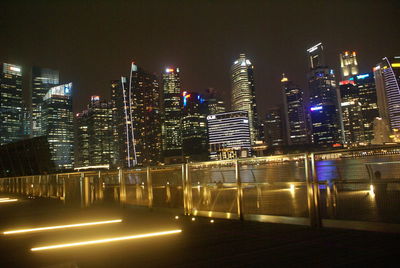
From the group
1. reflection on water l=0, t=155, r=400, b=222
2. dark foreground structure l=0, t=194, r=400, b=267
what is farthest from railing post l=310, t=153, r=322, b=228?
dark foreground structure l=0, t=194, r=400, b=267

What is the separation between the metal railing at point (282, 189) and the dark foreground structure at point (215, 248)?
0.57 metres

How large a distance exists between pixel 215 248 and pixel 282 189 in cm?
328

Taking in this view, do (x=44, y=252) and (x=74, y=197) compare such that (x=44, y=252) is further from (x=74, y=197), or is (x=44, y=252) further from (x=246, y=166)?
(x=74, y=197)

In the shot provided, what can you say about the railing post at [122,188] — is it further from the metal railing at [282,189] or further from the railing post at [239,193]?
the railing post at [239,193]

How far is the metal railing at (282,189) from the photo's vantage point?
6.69 metres

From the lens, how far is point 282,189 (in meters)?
8.52

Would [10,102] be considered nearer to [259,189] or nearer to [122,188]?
[122,188]

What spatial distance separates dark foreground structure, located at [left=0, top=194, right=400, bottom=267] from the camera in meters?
4.74

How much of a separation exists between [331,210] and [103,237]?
4.30 m

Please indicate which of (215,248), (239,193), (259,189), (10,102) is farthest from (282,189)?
(10,102)

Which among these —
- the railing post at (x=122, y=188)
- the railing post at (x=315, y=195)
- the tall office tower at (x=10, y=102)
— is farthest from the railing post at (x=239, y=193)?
the tall office tower at (x=10, y=102)

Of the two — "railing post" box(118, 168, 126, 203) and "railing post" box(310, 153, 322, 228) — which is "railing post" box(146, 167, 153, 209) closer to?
"railing post" box(118, 168, 126, 203)

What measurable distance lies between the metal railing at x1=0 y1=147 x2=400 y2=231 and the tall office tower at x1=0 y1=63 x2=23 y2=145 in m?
174

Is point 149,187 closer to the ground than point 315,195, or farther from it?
farther from it
